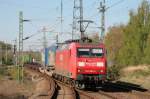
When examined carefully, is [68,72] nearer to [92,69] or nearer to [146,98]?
[92,69]

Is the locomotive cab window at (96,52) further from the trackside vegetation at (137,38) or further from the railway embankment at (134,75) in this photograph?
the trackside vegetation at (137,38)

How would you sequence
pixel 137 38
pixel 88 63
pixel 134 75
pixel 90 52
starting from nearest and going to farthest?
1. pixel 88 63
2. pixel 90 52
3. pixel 134 75
4. pixel 137 38

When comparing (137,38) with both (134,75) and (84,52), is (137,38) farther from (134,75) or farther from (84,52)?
(84,52)

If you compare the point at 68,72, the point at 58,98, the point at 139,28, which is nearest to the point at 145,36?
the point at 139,28

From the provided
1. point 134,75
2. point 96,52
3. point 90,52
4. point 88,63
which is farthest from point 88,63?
point 134,75

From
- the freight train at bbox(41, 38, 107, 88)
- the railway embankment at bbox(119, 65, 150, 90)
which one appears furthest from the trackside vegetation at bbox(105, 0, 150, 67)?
the freight train at bbox(41, 38, 107, 88)

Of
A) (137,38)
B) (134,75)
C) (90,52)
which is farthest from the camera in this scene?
(137,38)

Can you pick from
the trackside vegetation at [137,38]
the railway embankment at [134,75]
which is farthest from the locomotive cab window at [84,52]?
the trackside vegetation at [137,38]

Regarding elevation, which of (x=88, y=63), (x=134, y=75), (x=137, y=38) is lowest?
(x=134, y=75)

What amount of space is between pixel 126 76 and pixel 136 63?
831cm

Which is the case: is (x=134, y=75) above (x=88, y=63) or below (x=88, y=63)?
below

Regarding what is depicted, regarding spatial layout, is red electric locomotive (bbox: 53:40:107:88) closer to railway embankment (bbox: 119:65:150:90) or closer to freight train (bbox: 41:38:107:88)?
freight train (bbox: 41:38:107:88)

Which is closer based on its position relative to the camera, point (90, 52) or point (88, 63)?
point (88, 63)

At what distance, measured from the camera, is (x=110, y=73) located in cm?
4469
